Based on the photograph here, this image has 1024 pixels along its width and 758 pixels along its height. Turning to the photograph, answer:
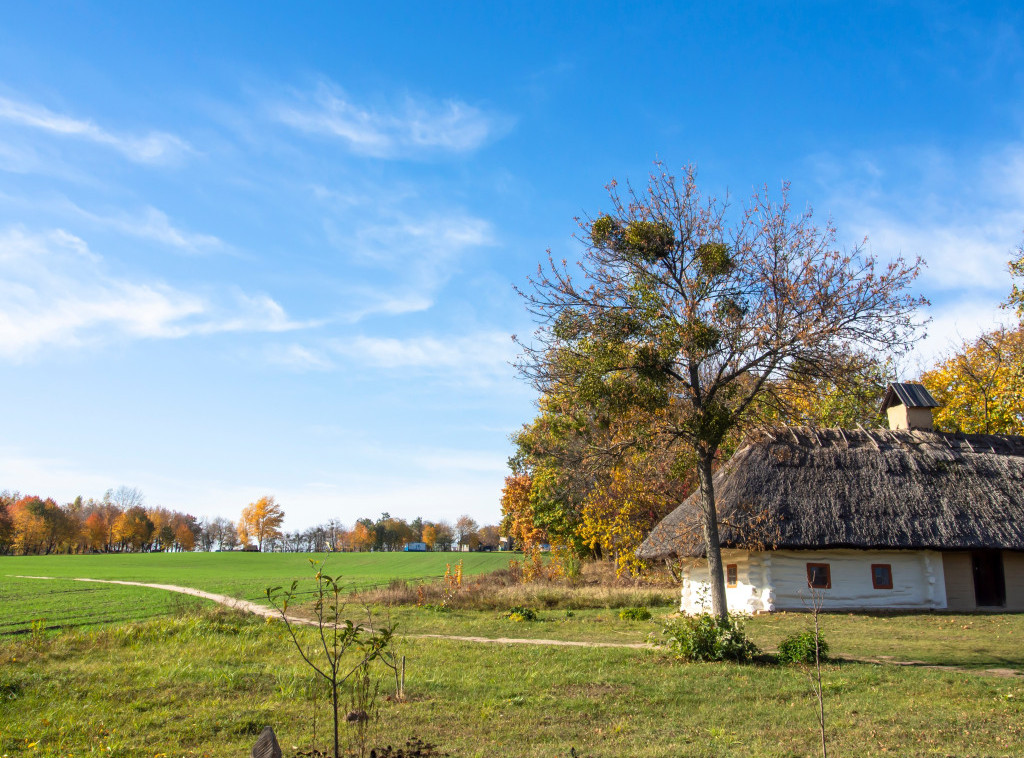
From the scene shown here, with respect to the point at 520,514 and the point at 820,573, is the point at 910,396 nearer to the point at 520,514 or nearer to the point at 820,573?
the point at 820,573

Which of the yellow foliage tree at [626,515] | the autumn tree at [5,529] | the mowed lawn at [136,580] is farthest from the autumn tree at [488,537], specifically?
the yellow foliage tree at [626,515]

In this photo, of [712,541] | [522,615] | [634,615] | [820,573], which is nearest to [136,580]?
[522,615]

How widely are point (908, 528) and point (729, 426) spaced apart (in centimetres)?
1063

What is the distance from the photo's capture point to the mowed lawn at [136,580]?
2362 cm

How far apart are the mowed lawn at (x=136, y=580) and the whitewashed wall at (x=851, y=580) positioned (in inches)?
507

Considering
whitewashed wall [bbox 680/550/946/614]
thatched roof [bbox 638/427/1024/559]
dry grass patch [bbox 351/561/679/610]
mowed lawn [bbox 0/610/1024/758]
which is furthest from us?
dry grass patch [bbox 351/561/679/610]

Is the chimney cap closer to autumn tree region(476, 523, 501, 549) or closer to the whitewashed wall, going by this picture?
the whitewashed wall

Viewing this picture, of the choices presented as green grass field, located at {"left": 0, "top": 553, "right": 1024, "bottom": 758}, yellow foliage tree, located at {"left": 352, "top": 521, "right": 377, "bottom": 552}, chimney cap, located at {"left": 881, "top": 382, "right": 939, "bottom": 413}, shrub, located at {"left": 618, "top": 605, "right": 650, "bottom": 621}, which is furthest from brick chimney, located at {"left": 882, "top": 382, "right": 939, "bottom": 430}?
yellow foliage tree, located at {"left": 352, "top": 521, "right": 377, "bottom": 552}

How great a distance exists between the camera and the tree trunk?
13227 mm

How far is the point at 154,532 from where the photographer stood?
320 feet

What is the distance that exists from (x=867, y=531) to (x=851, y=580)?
1664mm

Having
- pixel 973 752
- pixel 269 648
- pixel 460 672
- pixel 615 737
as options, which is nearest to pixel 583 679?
pixel 460 672

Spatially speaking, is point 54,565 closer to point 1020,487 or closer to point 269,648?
point 269,648

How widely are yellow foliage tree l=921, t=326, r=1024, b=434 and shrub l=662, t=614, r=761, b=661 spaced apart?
815 inches
